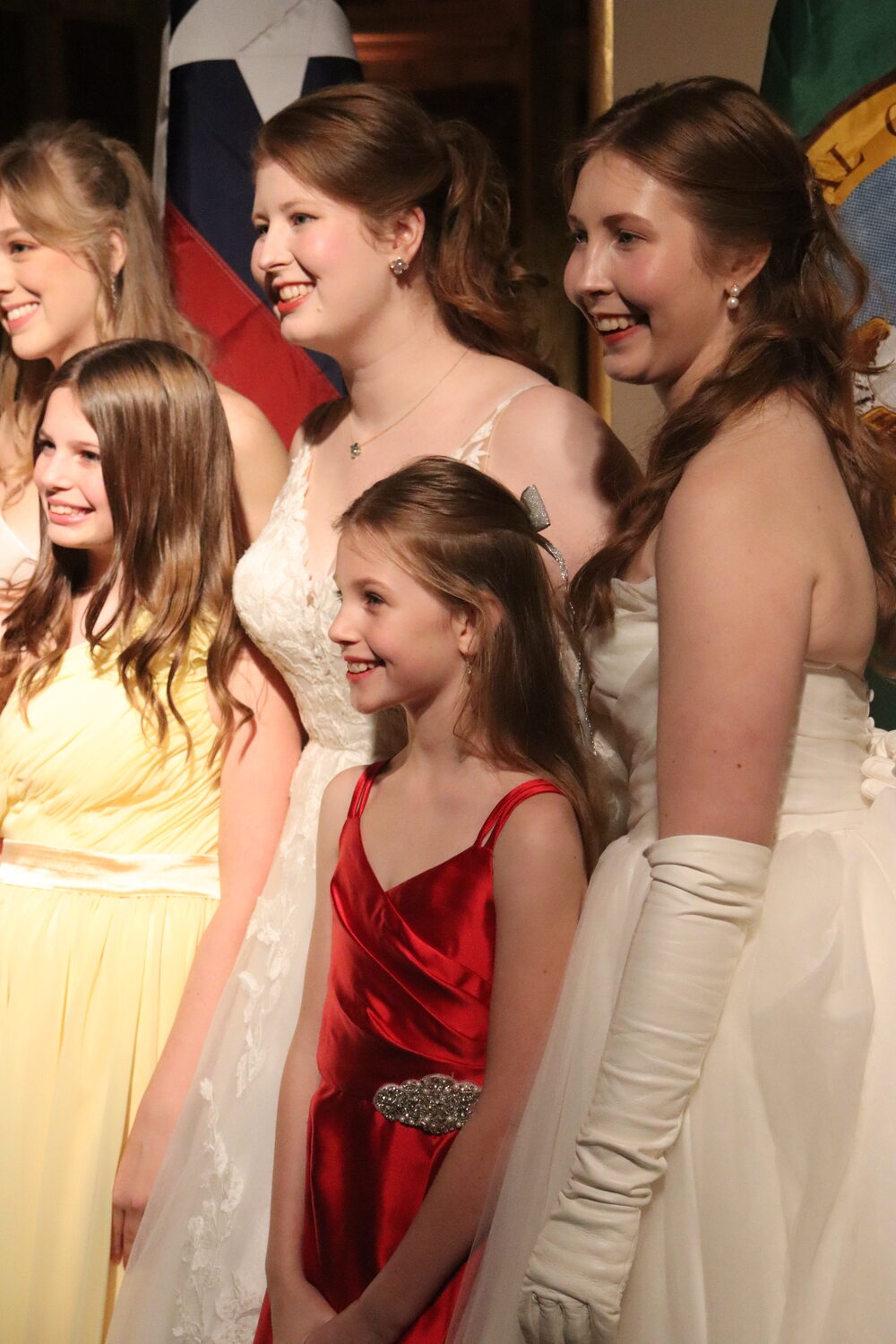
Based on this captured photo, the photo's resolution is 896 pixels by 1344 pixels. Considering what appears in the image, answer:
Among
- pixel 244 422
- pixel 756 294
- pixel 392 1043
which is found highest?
pixel 756 294

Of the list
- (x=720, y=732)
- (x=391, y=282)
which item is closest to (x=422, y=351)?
(x=391, y=282)

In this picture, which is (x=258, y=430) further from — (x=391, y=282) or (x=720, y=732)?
(x=720, y=732)

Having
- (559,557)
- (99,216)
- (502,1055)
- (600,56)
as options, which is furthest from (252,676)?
(600,56)

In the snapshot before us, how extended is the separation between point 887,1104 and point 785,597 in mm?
512

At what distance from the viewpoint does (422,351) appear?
2.26m

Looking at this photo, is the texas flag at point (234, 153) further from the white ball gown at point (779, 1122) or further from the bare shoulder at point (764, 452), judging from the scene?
the white ball gown at point (779, 1122)

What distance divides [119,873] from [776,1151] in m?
1.20

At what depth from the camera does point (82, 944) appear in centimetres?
225

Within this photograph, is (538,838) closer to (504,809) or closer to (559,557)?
(504,809)

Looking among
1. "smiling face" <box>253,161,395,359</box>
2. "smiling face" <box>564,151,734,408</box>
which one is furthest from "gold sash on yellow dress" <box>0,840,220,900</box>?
"smiling face" <box>564,151,734,408</box>

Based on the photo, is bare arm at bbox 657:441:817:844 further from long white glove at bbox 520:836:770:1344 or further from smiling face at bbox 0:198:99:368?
smiling face at bbox 0:198:99:368

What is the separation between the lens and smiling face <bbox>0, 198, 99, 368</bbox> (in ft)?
9.40

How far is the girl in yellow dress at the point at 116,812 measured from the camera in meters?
2.17

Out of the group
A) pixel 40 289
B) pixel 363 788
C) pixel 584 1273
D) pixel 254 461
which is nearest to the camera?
pixel 584 1273
